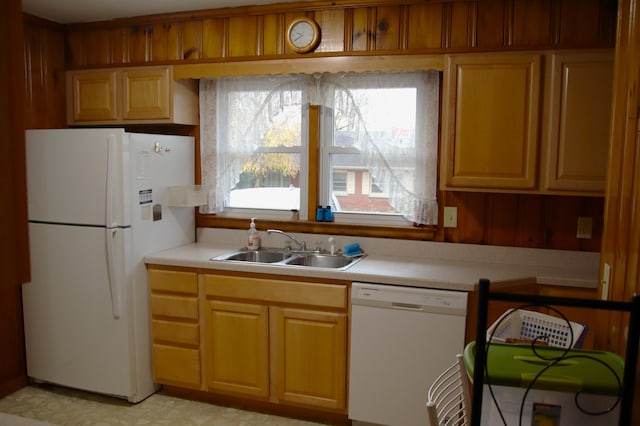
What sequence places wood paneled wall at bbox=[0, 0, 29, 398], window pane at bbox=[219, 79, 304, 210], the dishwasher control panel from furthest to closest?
window pane at bbox=[219, 79, 304, 210] → the dishwasher control panel → wood paneled wall at bbox=[0, 0, 29, 398]

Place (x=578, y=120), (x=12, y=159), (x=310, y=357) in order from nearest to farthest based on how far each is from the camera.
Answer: (x=12, y=159) < (x=578, y=120) < (x=310, y=357)

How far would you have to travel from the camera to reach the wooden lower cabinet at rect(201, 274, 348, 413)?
2951 mm

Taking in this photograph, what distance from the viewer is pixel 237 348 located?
10.3 feet

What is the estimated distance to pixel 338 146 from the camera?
3.51m

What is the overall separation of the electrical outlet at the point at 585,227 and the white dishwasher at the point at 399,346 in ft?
A: 2.92

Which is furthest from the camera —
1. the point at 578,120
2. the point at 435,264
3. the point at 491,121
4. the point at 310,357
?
the point at 435,264

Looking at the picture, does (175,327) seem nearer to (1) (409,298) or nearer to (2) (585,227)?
(1) (409,298)

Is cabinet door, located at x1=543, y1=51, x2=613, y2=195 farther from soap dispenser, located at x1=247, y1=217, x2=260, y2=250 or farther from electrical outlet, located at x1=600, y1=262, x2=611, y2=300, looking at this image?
soap dispenser, located at x1=247, y1=217, x2=260, y2=250

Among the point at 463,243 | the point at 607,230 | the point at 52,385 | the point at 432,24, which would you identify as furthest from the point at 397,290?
the point at 52,385

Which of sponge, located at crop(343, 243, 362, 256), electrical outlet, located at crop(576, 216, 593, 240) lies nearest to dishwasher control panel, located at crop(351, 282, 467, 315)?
sponge, located at crop(343, 243, 362, 256)

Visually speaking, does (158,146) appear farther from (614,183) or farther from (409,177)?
(614,183)

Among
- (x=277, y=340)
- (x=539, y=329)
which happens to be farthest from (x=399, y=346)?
(x=539, y=329)

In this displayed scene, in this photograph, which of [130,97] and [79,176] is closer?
[79,176]

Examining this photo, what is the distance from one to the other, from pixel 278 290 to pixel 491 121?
147cm
